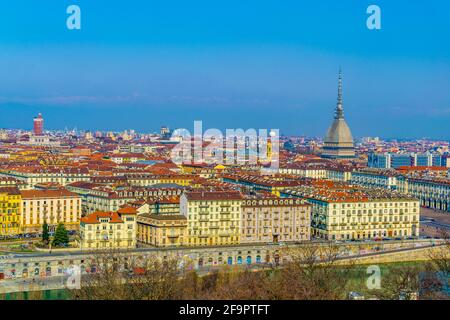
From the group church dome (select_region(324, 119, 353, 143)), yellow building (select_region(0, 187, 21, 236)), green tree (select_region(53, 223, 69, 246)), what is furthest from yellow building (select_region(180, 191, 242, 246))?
church dome (select_region(324, 119, 353, 143))

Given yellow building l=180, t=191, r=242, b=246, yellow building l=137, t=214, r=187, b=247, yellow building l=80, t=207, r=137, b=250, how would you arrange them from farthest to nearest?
yellow building l=180, t=191, r=242, b=246
yellow building l=137, t=214, r=187, b=247
yellow building l=80, t=207, r=137, b=250

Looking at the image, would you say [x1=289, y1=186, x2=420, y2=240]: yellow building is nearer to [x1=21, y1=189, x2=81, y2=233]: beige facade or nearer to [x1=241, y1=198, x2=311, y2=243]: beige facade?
[x1=241, y1=198, x2=311, y2=243]: beige facade

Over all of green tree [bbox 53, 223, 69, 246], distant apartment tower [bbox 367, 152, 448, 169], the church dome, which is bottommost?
green tree [bbox 53, 223, 69, 246]

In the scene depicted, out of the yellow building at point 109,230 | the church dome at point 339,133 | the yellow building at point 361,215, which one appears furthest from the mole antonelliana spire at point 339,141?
the yellow building at point 109,230

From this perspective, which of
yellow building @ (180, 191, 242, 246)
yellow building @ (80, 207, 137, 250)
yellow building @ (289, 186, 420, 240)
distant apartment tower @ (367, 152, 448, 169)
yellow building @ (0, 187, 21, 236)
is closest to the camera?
yellow building @ (80, 207, 137, 250)

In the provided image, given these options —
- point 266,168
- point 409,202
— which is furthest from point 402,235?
point 266,168
